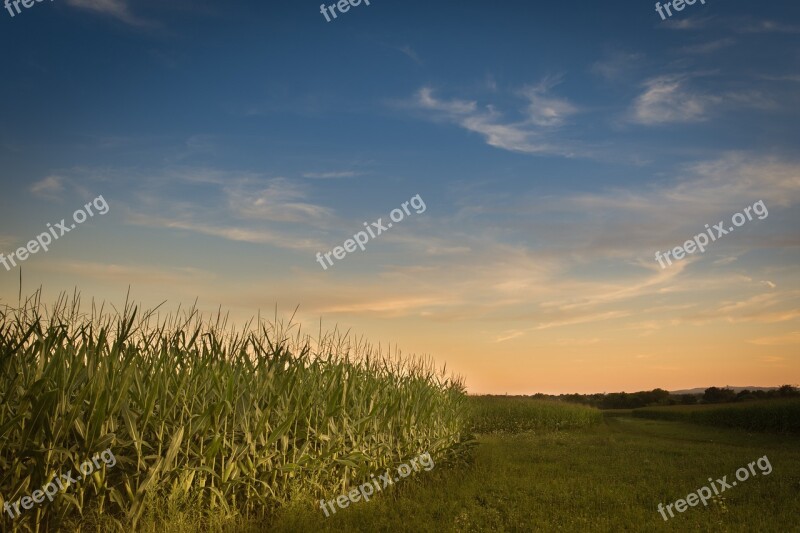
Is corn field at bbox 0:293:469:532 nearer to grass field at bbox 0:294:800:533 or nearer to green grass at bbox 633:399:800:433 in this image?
grass field at bbox 0:294:800:533

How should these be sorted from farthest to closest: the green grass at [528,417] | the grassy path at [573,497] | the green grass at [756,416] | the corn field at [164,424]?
the green grass at [528,417] < the green grass at [756,416] < the grassy path at [573,497] < the corn field at [164,424]

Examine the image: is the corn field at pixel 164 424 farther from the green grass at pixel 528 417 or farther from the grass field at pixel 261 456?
the green grass at pixel 528 417

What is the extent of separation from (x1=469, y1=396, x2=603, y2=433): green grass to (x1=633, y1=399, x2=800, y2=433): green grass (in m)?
7.40

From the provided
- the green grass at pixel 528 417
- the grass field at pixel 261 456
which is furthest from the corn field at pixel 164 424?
the green grass at pixel 528 417

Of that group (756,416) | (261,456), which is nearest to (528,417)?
(756,416)

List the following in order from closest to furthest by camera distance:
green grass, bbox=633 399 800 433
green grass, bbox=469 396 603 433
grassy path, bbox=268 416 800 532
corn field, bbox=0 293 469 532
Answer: corn field, bbox=0 293 469 532
grassy path, bbox=268 416 800 532
green grass, bbox=633 399 800 433
green grass, bbox=469 396 603 433

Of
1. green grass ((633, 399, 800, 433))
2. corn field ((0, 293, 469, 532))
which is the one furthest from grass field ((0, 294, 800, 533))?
green grass ((633, 399, 800, 433))

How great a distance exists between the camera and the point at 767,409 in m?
34.1

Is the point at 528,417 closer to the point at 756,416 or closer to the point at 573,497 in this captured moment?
the point at 756,416

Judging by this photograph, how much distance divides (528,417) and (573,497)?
2461 centimetres

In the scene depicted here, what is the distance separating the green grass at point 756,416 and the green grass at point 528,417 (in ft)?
24.3

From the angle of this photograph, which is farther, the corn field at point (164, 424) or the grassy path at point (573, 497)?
the grassy path at point (573, 497)

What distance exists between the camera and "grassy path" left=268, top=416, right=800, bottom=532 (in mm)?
9625

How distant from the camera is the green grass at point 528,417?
34.2m
